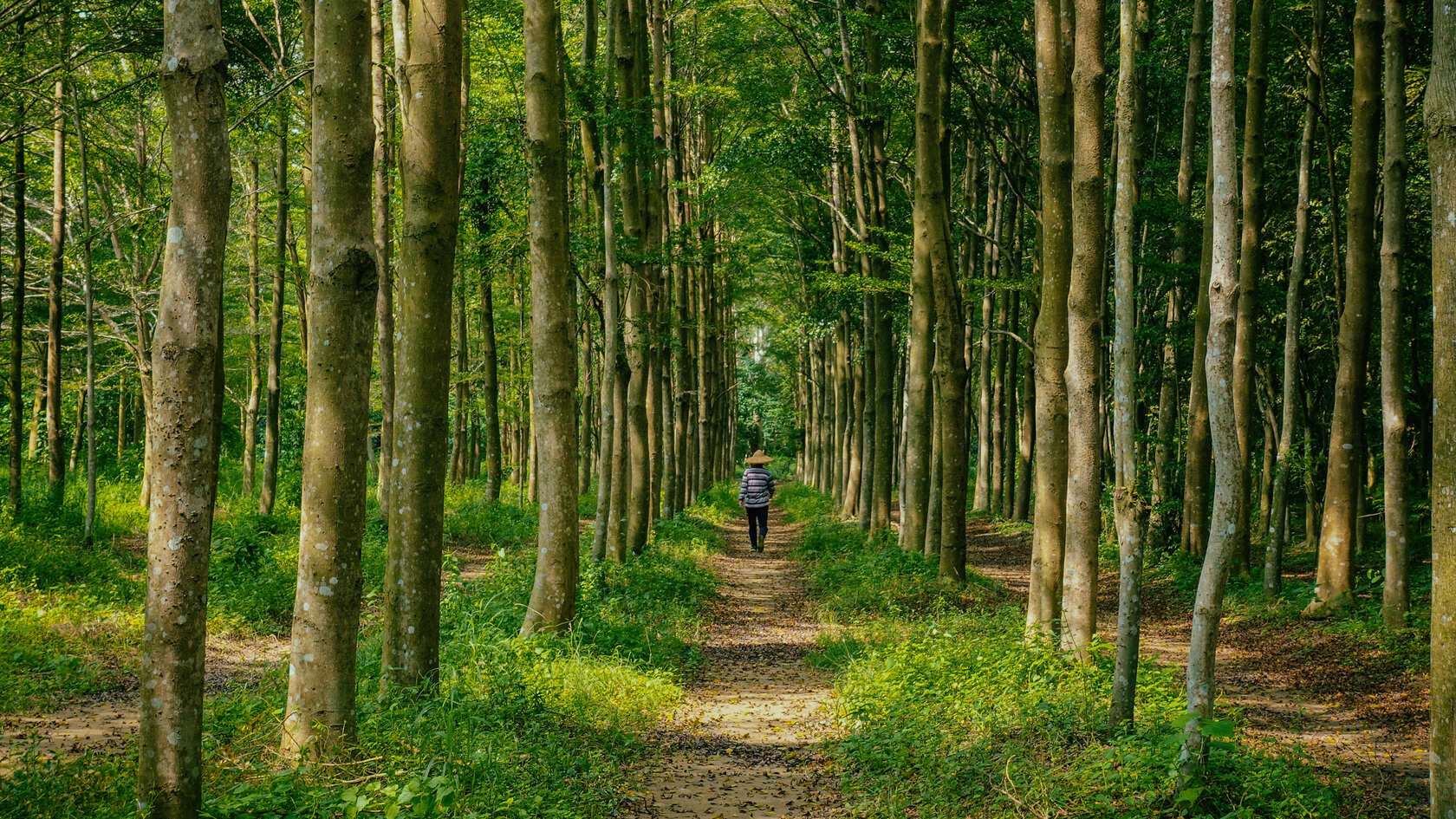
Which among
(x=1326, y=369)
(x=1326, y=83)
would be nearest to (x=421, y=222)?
(x=1326, y=83)

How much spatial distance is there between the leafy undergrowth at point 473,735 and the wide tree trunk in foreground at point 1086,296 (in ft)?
13.3

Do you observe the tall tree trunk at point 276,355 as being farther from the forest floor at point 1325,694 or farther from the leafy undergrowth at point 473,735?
the forest floor at point 1325,694

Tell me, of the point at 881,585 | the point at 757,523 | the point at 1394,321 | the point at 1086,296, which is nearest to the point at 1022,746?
the point at 1086,296

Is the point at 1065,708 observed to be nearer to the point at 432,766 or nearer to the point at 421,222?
the point at 432,766

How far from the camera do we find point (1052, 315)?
8844 mm

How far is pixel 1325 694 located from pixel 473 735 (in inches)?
312

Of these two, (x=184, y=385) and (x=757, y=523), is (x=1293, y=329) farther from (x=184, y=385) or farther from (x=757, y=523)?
(x=184, y=385)

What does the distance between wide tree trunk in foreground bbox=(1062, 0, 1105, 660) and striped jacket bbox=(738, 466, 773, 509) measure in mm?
13105

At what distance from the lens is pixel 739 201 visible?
78.9ft

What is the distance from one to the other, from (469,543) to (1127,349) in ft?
54.6

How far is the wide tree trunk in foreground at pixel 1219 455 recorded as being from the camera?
5.02 metres

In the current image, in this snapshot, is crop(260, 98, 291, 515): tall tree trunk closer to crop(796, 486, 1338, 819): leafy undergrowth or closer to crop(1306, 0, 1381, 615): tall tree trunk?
crop(796, 486, 1338, 819): leafy undergrowth

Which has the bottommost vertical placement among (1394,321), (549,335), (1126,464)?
(1126,464)

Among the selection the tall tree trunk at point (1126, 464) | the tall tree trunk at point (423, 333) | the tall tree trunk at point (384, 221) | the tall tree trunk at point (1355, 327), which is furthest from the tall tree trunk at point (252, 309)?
the tall tree trunk at point (1355, 327)
